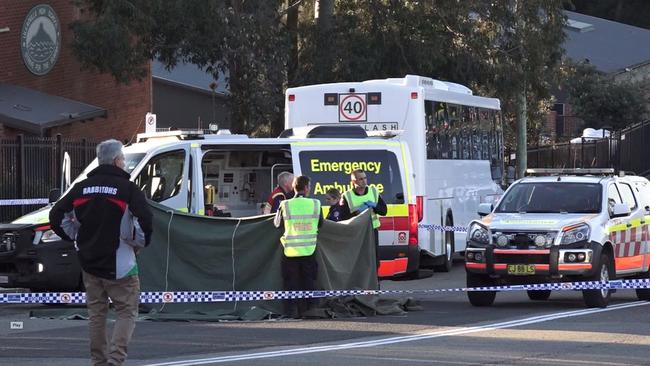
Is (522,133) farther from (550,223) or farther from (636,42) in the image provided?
(636,42)

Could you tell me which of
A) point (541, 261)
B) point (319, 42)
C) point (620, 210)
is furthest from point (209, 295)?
point (319, 42)

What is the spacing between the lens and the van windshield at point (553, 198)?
16.2m

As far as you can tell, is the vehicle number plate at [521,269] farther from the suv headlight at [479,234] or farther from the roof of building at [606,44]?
the roof of building at [606,44]

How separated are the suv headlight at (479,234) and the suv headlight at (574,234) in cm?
99

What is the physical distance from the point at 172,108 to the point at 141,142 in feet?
97.9

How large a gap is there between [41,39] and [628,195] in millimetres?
16855

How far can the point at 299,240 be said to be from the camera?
1436cm

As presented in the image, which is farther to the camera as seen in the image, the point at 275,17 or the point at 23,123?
the point at 275,17

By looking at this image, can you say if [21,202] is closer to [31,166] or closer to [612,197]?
[31,166]

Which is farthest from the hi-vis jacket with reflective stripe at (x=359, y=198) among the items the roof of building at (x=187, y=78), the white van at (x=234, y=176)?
the roof of building at (x=187, y=78)

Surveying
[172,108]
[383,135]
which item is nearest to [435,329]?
[383,135]

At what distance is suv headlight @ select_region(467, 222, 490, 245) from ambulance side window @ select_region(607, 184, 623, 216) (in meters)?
1.71

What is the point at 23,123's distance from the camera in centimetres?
2672

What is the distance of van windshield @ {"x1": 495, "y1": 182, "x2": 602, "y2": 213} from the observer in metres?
16.2
